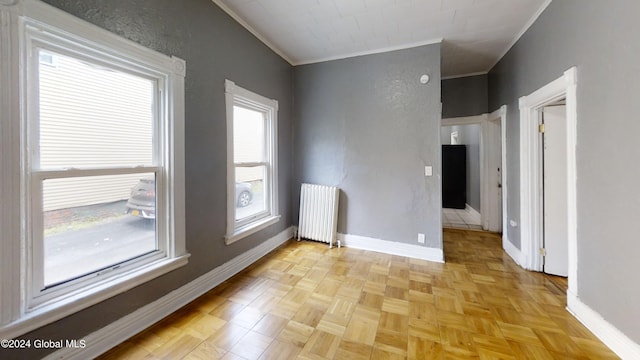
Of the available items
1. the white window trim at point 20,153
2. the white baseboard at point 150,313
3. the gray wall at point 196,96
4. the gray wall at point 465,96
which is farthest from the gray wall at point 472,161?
the white window trim at point 20,153

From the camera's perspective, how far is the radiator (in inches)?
141

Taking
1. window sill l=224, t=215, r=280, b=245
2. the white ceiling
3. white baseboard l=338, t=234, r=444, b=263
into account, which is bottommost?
white baseboard l=338, t=234, r=444, b=263

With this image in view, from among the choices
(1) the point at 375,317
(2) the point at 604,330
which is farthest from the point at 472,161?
(1) the point at 375,317

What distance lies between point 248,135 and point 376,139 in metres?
1.71

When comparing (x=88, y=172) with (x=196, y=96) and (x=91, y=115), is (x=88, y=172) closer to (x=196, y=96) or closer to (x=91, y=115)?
(x=91, y=115)

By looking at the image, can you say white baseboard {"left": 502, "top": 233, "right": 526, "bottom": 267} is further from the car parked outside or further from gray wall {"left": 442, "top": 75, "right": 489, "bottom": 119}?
the car parked outside

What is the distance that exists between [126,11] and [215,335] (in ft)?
7.61

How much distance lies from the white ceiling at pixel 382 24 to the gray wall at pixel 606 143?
0.56 metres

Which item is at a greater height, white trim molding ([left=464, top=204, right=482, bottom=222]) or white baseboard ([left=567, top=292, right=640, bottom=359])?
white trim molding ([left=464, top=204, right=482, bottom=222])

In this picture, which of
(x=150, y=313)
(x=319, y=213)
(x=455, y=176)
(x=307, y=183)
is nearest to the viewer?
(x=150, y=313)

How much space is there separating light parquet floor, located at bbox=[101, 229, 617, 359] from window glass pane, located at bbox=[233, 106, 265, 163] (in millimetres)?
1350

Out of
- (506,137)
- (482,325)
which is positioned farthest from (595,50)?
(482,325)

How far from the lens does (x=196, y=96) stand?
2.23 metres

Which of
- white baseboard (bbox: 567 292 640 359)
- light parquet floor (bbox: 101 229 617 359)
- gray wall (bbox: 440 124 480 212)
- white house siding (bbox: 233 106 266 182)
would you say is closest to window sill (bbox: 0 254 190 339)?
light parquet floor (bbox: 101 229 617 359)
